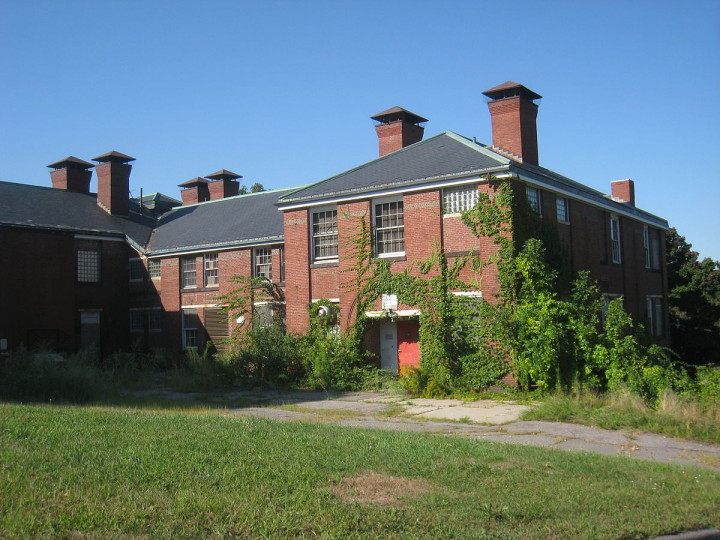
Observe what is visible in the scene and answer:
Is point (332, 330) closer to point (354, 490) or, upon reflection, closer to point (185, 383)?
point (185, 383)

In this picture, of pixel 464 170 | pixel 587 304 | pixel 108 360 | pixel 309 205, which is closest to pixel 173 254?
pixel 108 360

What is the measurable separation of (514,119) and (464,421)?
1287cm

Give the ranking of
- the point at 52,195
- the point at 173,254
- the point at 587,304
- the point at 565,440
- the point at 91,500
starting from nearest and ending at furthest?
the point at 91,500, the point at 565,440, the point at 587,304, the point at 173,254, the point at 52,195

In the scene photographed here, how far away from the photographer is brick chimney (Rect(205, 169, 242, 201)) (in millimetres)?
38312

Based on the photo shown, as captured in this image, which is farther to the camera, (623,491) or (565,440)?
(565,440)

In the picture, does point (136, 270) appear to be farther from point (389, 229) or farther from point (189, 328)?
point (389, 229)

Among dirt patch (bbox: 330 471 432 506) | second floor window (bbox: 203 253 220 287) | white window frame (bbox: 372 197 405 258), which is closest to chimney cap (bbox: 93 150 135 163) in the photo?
second floor window (bbox: 203 253 220 287)

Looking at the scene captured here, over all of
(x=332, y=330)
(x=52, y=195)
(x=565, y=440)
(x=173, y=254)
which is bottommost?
(x=565, y=440)

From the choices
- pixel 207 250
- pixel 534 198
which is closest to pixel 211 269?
pixel 207 250

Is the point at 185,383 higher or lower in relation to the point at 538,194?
lower

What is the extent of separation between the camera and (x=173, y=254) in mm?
30891

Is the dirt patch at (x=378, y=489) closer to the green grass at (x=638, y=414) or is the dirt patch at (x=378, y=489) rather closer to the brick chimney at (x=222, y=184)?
the green grass at (x=638, y=414)

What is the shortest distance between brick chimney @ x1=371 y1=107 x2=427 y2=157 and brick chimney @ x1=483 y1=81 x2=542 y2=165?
315 cm

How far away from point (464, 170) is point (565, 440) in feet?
31.7
